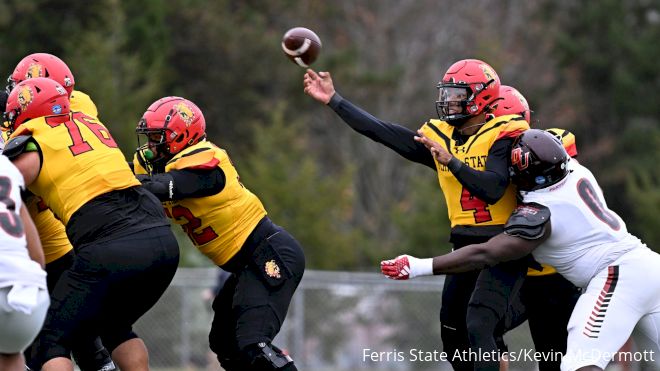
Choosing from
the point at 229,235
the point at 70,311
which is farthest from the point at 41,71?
the point at 70,311

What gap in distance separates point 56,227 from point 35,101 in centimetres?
121

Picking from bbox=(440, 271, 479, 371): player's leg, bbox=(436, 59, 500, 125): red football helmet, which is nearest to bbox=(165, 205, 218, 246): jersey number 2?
bbox=(440, 271, 479, 371): player's leg

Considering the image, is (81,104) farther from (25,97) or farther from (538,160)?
(538,160)

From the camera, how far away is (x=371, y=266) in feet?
75.0

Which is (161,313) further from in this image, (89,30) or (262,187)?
(89,30)

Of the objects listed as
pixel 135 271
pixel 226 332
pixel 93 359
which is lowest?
pixel 93 359

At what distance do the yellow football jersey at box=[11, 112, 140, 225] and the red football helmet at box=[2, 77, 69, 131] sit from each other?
0.06 m

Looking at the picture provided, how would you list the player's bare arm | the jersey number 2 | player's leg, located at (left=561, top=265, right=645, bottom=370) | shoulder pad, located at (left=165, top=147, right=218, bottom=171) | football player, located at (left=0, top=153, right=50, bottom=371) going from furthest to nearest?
1. the jersey number 2
2. shoulder pad, located at (left=165, top=147, right=218, bottom=171)
3. the player's bare arm
4. player's leg, located at (left=561, top=265, right=645, bottom=370)
5. football player, located at (left=0, top=153, right=50, bottom=371)

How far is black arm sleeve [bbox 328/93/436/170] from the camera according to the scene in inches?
315

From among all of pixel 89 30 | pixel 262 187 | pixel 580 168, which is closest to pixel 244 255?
pixel 580 168

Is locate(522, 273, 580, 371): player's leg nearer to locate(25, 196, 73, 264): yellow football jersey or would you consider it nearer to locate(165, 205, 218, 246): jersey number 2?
locate(165, 205, 218, 246): jersey number 2

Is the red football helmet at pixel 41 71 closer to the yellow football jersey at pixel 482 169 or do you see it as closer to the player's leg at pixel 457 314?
the yellow football jersey at pixel 482 169

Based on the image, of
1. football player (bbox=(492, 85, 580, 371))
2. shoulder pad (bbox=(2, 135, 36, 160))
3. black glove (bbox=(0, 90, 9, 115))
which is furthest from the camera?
football player (bbox=(492, 85, 580, 371))

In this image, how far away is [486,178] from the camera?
723 centimetres
